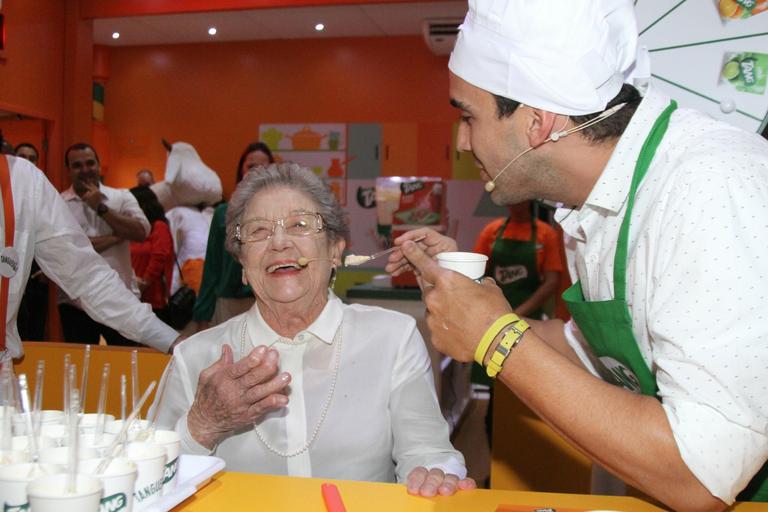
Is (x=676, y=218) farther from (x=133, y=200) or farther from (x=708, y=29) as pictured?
(x=133, y=200)

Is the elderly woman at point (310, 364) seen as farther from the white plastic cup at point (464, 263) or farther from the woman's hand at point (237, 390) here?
the white plastic cup at point (464, 263)

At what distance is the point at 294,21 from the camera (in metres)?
8.18

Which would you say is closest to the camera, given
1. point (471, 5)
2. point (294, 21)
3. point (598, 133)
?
point (598, 133)

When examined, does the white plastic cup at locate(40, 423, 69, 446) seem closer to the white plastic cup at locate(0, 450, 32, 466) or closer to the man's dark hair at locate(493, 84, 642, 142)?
the white plastic cup at locate(0, 450, 32, 466)

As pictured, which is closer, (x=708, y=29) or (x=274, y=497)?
(x=274, y=497)

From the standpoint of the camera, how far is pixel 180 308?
3.96 metres

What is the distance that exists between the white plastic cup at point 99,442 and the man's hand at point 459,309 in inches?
25.6

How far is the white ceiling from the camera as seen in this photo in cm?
768

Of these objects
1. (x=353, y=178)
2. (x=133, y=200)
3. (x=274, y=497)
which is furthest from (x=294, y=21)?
(x=274, y=497)

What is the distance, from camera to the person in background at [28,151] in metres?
5.22

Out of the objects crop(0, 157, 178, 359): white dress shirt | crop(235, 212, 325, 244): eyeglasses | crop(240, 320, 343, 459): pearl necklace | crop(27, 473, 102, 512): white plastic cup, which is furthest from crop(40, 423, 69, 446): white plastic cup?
crop(0, 157, 178, 359): white dress shirt

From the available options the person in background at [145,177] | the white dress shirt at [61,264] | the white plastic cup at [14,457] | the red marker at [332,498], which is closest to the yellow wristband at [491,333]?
the red marker at [332,498]

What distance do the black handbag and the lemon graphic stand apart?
2.92 meters

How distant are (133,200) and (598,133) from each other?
10.9 ft
